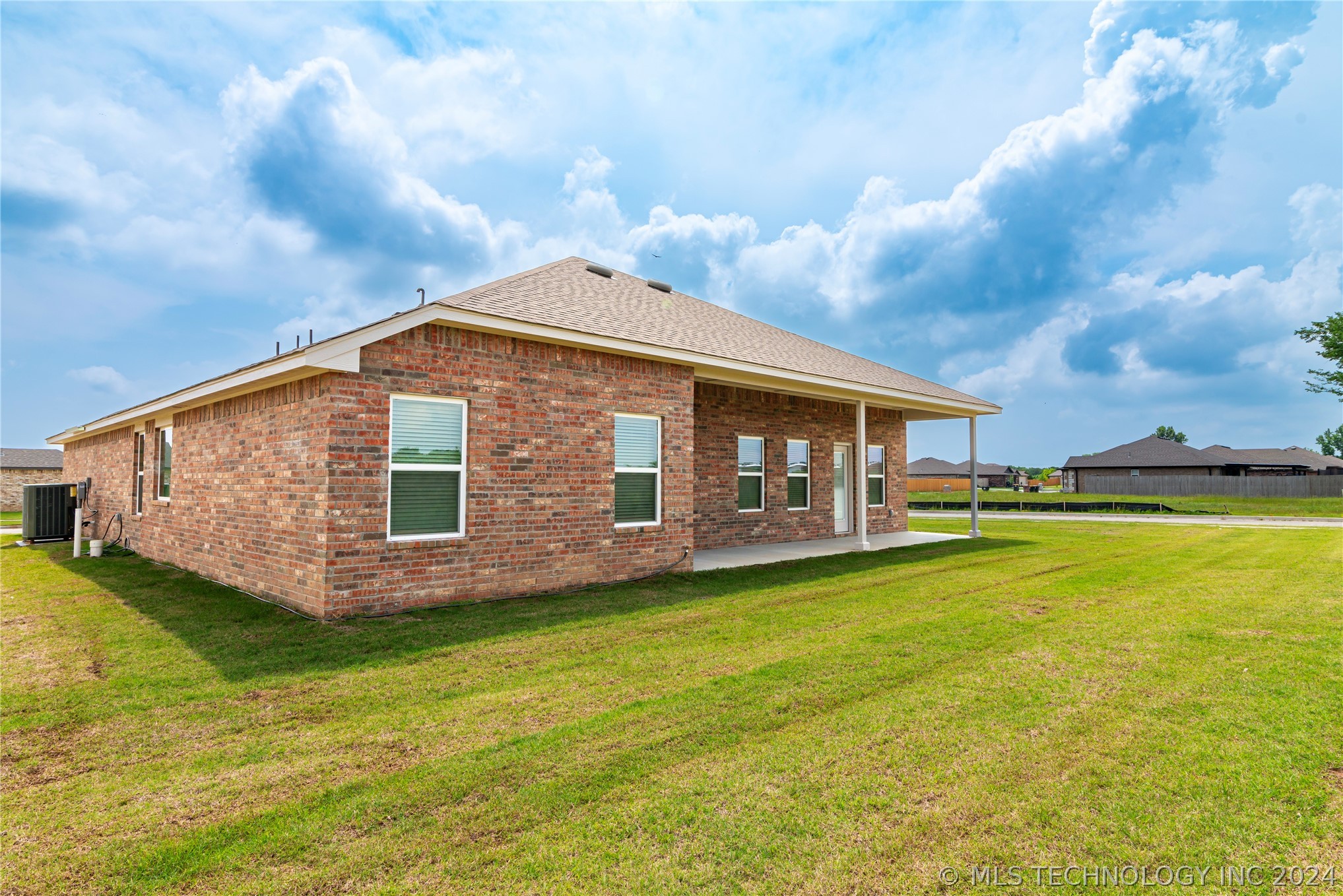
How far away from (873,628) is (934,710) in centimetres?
235

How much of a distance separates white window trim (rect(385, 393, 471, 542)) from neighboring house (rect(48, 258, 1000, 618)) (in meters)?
0.02

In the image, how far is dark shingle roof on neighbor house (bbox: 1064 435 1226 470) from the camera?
158 feet

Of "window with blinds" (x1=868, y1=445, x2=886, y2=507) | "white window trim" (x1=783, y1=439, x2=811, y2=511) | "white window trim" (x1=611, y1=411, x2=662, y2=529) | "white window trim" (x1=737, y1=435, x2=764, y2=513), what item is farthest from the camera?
"window with blinds" (x1=868, y1=445, x2=886, y2=507)

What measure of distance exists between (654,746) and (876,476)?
49.0ft

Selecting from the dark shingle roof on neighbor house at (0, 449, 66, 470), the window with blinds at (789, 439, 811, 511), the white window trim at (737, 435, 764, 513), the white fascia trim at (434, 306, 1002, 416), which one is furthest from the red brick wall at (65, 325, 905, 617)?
the dark shingle roof on neighbor house at (0, 449, 66, 470)

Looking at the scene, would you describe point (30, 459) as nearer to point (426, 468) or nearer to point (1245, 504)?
point (426, 468)

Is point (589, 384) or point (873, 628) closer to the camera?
point (873, 628)

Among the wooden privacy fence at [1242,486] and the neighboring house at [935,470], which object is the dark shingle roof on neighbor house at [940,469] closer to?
the neighboring house at [935,470]

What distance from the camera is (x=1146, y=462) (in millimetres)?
49562

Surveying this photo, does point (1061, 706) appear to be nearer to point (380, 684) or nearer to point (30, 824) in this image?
point (380, 684)

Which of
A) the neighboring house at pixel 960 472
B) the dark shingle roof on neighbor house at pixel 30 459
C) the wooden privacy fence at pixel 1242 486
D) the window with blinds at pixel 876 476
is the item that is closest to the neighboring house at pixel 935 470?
the neighboring house at pixel 960 472

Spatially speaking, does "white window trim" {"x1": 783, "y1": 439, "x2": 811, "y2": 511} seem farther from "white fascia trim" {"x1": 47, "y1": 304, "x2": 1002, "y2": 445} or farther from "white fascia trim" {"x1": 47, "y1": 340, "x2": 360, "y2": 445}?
"white fascia trim" {"x1": 47, "y1": 340, "x2": 360, "y2": 445}

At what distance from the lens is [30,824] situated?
9.44ft

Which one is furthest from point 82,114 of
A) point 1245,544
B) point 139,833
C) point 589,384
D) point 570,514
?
point 1245,544
